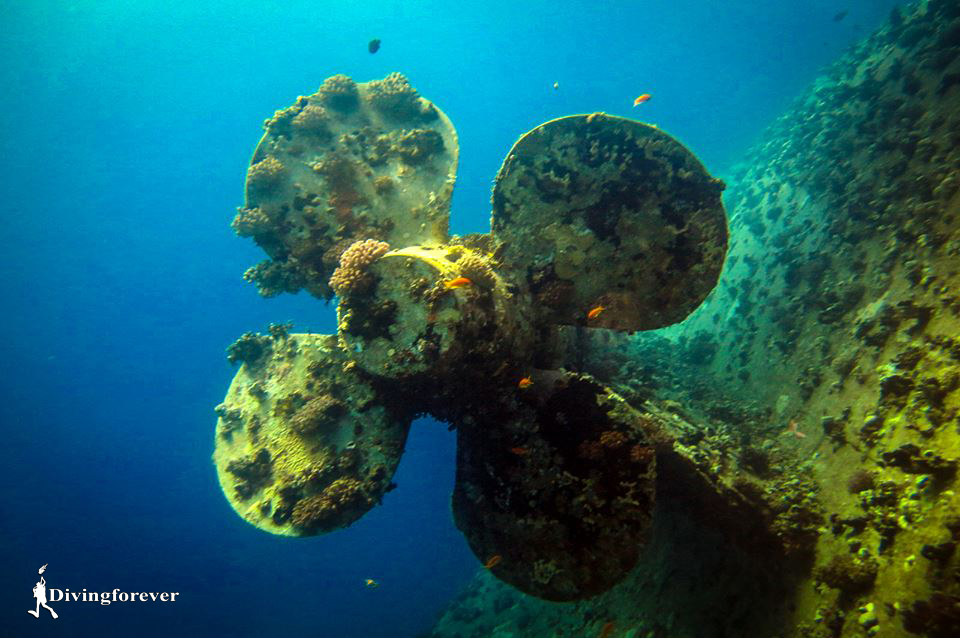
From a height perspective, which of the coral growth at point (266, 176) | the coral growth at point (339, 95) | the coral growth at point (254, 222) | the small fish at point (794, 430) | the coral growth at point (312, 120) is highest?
the coral growth at point (339, 95)

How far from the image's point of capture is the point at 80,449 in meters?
40.2

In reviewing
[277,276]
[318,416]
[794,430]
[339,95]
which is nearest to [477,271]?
[318,416]

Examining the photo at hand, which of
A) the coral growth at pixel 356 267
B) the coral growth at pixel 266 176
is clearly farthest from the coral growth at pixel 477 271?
the coral growth at pixel 266 176

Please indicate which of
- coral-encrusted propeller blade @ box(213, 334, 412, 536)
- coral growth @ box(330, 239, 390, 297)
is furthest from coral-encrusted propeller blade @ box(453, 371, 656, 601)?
coral growth @ box(330, 239, 390, 297)

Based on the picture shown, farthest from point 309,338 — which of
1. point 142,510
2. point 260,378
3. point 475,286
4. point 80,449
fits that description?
point 80,449

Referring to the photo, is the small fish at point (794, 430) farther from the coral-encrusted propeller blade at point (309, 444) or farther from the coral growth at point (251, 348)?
the coral growth at point (251, 348)

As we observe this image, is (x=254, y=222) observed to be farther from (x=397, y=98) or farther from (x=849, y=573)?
(x=849, y=573)

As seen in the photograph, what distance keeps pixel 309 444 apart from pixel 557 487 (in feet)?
11.3

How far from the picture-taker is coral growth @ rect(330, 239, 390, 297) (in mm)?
5059

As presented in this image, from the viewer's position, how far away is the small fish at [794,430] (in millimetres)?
7348

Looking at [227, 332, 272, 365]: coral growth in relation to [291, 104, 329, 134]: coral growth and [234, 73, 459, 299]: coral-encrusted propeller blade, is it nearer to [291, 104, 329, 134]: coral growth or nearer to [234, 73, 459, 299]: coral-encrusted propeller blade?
[234, 73, 459, 299]: coral-encrusted propeller blade

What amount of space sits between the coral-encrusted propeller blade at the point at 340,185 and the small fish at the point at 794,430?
7070mm

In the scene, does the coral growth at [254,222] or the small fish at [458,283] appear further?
the coral growth at [254,222]

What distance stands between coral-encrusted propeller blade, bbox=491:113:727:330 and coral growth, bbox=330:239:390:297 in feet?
6.96
